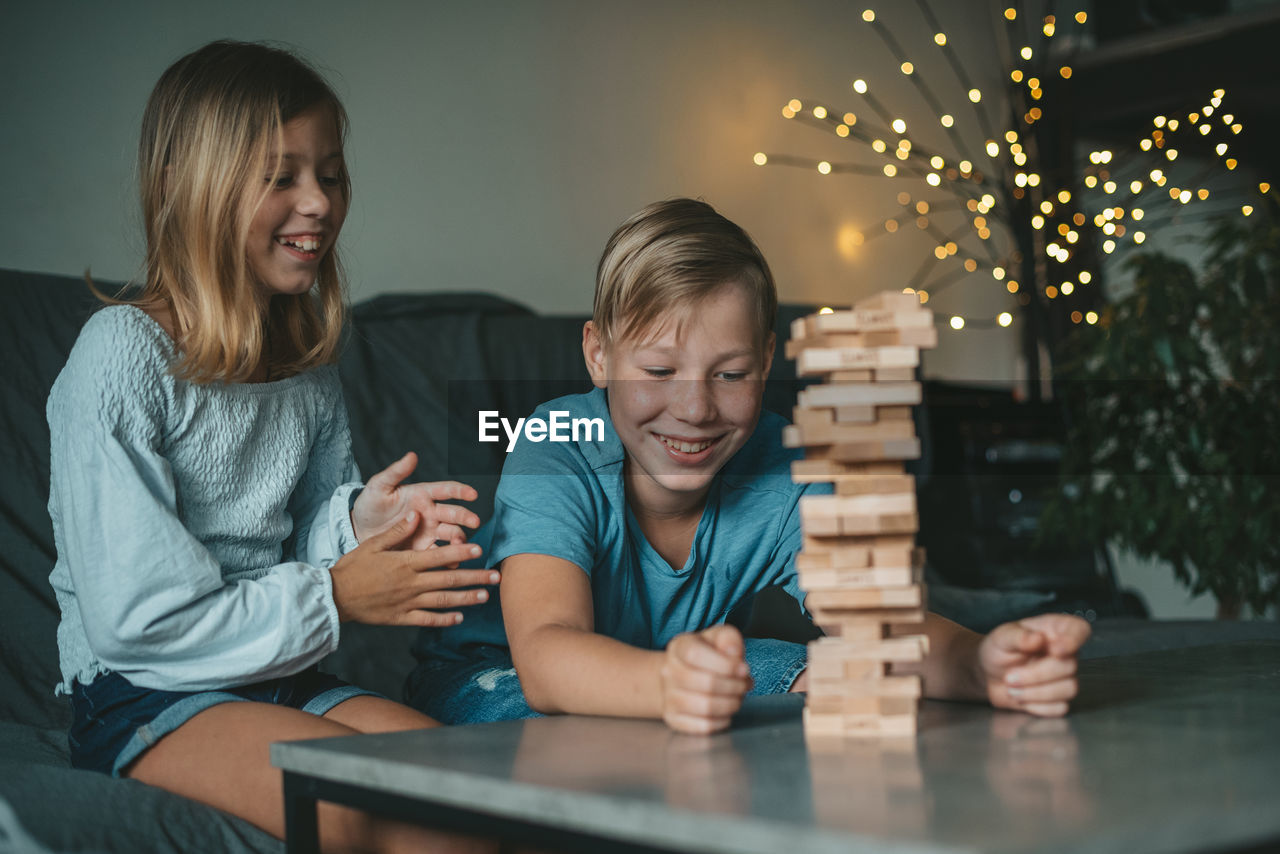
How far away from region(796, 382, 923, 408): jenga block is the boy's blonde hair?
0.38 metres

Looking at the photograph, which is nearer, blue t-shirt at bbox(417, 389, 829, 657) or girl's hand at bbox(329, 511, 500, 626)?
girl's hand at bbox(329, 511, 500, 626)

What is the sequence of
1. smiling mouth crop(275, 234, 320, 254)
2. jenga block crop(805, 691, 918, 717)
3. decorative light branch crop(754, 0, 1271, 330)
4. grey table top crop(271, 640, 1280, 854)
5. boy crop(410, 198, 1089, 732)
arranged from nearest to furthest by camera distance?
grey table top crop(271, 640, 1280, 854), jenga block crop(805, 691, 918, 717), boy crop(410, 198, 1089, 732), smiling mouth crop(275, 234, 320, 254), decorative light branch crop(754, 0, 1271, 330)

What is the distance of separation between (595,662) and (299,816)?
0.22 meters

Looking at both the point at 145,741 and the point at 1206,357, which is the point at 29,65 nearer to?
the point at 145,741

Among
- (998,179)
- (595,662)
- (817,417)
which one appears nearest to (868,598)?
(817,417)

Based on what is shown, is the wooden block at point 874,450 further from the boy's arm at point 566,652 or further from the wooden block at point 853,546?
the boy's arm at point 566,652

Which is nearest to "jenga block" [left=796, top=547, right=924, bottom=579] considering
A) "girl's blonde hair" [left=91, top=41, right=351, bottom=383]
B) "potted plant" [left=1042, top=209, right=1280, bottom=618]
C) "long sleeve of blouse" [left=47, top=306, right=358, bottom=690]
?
"long sleeve of blouse" [left=47, top=306, right=358, bottom=690]

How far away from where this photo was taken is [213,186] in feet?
3.78

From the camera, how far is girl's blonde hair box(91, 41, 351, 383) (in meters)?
1.15

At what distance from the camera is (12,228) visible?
2057 mm

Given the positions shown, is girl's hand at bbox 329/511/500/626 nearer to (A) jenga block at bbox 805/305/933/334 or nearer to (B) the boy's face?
(B) the boy's face

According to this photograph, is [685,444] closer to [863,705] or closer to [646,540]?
[646,540]

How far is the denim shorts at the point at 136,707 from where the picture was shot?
1051mm

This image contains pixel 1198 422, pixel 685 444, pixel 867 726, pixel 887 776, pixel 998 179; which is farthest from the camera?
pixel 998 179
